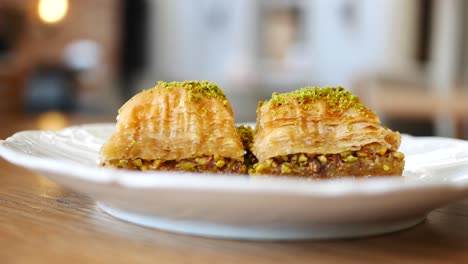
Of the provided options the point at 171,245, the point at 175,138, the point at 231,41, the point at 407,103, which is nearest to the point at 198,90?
the point at 175,138

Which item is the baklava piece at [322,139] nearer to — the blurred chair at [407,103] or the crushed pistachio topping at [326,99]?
the crushed pistachio topping at [326,99]

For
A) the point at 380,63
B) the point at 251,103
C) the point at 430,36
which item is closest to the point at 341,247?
the point at 251,103

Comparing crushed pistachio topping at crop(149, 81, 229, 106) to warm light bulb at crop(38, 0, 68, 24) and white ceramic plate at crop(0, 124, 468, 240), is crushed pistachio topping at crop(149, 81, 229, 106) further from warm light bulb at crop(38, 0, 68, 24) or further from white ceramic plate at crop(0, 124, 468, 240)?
warm light bulb at crop(38, 0, 68, 24)

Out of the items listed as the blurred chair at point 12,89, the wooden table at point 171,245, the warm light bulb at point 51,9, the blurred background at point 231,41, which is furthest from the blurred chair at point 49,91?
the wooden table at point 171,245

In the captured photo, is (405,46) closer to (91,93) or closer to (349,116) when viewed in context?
(91,93)

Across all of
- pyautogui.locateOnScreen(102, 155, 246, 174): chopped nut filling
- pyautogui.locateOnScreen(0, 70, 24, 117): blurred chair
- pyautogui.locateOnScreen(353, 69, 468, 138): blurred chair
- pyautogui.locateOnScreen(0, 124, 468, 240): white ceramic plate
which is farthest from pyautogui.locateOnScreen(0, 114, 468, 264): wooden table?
pyautogui.locateOnScreen(0, 70, 24, 117): blurred chair

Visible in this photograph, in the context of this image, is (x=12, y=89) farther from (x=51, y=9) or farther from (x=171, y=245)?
(x=171, y=245)
